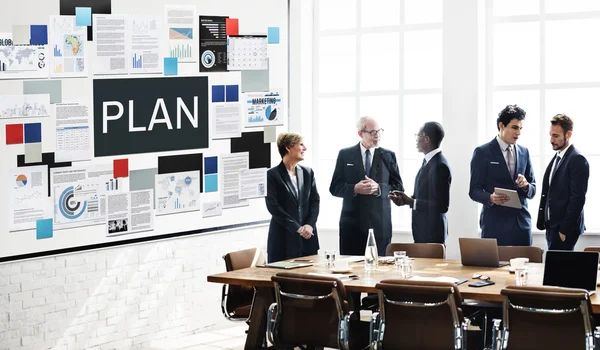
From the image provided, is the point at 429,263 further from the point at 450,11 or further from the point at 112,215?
the point at 450,11

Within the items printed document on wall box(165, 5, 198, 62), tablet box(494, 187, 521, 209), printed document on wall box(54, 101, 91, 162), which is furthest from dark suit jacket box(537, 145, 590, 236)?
printed document on wall box(54, 101, 91, 162)

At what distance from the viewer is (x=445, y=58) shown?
30.0 feet

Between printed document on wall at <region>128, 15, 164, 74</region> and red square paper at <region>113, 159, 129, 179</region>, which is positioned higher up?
printed document on wall at <region>128, 15, 164, 74</region>

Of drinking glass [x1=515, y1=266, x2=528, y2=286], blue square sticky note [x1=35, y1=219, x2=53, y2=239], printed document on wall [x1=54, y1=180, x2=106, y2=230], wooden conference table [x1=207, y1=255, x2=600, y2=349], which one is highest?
printed document on wall [x1=54, y1=180, x2=106, y2=230]

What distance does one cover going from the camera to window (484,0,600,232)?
8695 millimetres

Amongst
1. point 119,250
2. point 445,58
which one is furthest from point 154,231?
point 445,58

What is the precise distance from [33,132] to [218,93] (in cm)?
217

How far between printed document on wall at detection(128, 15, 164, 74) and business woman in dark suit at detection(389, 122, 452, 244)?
100 inches

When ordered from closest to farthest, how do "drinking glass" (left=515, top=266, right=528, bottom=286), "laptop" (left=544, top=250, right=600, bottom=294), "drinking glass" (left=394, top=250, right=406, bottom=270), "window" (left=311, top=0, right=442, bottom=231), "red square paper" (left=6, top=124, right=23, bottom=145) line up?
"laptop" (left=544, top=250, right=600, bottom=294) < "drinking glass" (left=515, top=266, right=528, bottom=286) < "drinking glass" (left=394, top=250, right=406, bottom=270) < "red square paper" (left=6, top=124, right=23, bottom=145) < "window" (left=311, top=0, right=442, bottom=231)

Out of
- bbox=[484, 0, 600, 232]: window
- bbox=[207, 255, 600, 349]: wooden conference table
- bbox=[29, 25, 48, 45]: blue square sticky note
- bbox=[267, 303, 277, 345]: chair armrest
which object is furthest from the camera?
bbox=[484, 0, 600, 232]: window

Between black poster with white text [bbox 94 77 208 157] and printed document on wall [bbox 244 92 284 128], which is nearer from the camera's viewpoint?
black poster with white text [bbox 94 77 208 157]

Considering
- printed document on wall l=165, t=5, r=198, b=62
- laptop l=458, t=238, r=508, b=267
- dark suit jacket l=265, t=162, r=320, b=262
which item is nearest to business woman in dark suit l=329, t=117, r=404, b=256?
dark suit jacket l=265, t=162, r=320, b=262

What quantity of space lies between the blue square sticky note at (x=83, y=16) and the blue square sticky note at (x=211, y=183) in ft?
6.44

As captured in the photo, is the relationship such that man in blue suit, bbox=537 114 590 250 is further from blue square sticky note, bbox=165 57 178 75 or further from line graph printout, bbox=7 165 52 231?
line graph printout, bbox=7 165 52 231
